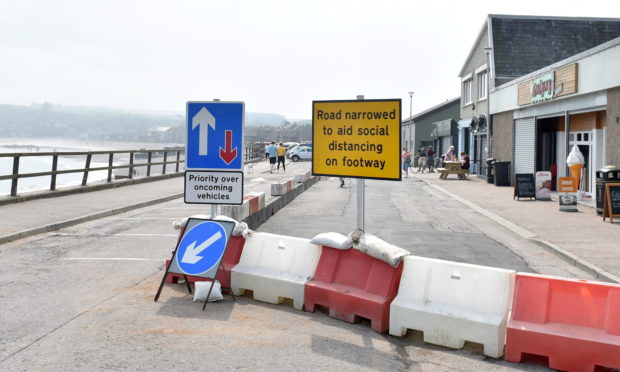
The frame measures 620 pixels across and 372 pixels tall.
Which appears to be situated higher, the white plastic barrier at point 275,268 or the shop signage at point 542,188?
the shop signage at point 542,188

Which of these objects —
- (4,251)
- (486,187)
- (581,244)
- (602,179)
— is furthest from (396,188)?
(4,251)

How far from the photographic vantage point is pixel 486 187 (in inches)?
1104

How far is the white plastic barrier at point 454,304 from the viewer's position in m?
5.62

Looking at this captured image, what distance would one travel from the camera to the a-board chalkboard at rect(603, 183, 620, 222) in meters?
15.0

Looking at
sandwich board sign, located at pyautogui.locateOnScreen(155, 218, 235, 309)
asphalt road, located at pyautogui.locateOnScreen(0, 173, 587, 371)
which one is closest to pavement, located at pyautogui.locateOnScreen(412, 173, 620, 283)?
asphalt road, located at pyautogui.locateOnScreen(0, 173, 587, 371)

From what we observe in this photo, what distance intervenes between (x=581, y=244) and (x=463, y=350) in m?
7.11

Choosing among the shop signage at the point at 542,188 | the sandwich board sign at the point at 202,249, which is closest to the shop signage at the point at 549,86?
the shop signage at the point at 542,188

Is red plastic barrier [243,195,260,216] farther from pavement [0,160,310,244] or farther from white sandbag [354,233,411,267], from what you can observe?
white sandbag [354,233,411,267]

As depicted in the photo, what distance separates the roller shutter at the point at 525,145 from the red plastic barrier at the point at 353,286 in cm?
2075

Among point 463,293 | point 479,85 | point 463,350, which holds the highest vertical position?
point 479,85

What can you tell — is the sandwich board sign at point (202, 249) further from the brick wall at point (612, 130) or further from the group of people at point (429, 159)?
the group of people at point (429, 159)

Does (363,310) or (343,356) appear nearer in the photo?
(343,356)

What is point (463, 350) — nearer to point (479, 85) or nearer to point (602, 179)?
point (602, 179)

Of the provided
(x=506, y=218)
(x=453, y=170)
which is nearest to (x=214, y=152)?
(x=506, y=218)
